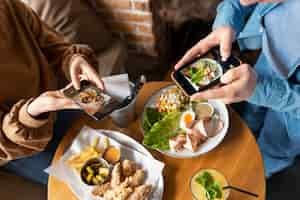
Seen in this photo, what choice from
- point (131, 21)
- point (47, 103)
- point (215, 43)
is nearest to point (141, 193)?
point (47, 103)

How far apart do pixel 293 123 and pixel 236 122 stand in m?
0.20

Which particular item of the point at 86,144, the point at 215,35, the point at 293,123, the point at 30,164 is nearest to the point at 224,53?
the point at 215,35

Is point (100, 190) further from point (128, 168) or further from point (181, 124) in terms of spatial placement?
point (181, 124)

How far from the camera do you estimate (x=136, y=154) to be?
1.10 metres

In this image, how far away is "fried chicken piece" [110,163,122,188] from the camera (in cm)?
103

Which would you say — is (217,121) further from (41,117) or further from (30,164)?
(30,164)

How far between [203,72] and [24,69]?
1.94ft

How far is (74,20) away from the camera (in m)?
1.46

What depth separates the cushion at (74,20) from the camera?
55.0 inches

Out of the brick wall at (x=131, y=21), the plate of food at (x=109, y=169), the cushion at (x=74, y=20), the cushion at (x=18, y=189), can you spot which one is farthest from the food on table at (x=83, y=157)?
the brick wall at (x=131, y=21)

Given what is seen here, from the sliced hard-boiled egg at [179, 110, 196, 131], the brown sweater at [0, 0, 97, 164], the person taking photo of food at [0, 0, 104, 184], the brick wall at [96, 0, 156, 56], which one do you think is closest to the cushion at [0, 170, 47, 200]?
the person taking photo of food at [0, 0, 104, 184]

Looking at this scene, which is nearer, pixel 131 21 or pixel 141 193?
pixel 141 193

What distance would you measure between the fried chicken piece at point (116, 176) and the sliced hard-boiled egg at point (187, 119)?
246mm

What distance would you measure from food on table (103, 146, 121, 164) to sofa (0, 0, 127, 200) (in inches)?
20.1
